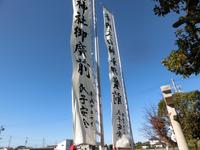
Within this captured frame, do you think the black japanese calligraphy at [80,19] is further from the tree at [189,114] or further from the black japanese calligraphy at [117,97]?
the tree at [189,114]

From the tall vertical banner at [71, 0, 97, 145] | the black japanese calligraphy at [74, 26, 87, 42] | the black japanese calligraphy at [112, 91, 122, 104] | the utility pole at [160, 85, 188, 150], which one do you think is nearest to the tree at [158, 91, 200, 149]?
the black japanese calligraphy at [112, 91, 122, 104]

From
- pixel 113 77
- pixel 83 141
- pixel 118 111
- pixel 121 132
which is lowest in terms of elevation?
pixel 83 141

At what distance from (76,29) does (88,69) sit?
4.86ft

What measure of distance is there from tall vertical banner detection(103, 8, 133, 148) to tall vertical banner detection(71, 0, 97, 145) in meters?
1.40

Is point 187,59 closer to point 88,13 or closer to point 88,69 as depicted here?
point 88,69

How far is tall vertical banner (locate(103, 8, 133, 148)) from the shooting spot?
691 centimetres

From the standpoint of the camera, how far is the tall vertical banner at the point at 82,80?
18.0 feet

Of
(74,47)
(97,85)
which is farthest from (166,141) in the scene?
(74,47)

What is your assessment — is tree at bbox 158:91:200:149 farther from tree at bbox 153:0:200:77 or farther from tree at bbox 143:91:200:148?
tree at bbox 153:0:200:77

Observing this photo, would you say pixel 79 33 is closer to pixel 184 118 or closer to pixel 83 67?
pixel 83 67

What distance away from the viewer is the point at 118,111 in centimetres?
726

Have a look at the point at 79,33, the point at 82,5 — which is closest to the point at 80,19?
the point at 79,33

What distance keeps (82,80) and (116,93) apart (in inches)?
81.9

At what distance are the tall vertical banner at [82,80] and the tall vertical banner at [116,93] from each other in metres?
1.40
